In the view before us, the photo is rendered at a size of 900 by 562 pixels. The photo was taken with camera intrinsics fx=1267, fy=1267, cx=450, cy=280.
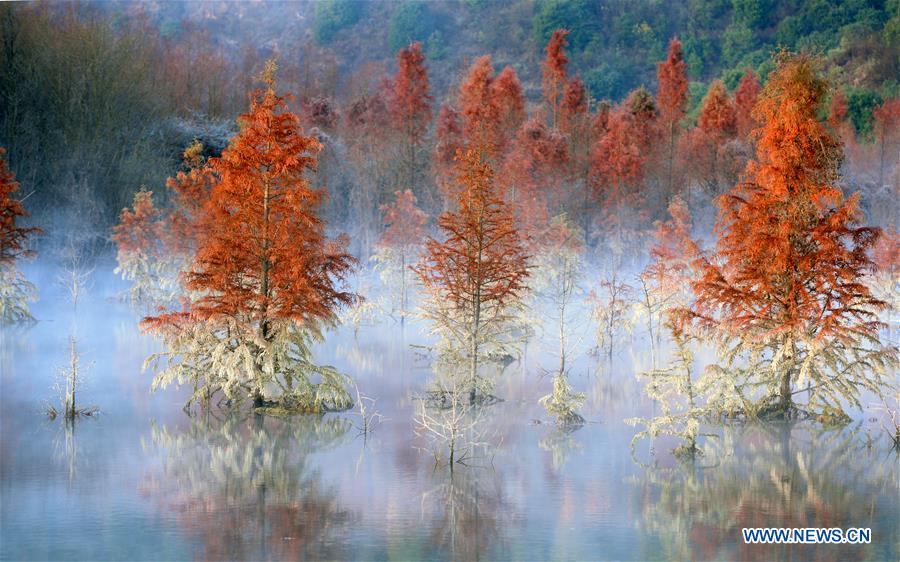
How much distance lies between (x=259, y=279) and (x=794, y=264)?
8.77m

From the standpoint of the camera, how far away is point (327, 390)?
20.9 m

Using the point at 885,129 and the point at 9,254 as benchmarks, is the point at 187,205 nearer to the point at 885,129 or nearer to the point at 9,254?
the point at 9,254

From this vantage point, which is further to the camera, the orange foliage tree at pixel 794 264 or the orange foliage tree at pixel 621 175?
the orange foliage tree at pixel 621 175

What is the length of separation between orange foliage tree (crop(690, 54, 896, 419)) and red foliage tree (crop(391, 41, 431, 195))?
37206 millimetres

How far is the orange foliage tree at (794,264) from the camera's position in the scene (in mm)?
19984

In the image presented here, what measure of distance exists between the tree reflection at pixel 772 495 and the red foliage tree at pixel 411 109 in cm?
3932

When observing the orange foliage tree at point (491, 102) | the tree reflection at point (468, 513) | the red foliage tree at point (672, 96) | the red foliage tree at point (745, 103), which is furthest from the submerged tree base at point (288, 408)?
the red foliage tree at point (745, 103)

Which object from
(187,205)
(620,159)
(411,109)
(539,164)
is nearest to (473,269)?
(187,205)

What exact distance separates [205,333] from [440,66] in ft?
290

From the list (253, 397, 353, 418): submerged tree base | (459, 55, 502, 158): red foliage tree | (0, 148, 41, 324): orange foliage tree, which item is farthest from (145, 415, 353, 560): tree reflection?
(459, 55, 502, 158): red foliage tree

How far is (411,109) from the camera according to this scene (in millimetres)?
59469

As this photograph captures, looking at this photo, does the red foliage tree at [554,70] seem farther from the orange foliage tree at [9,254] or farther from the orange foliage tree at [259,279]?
the orange foliage tree at [259,279]

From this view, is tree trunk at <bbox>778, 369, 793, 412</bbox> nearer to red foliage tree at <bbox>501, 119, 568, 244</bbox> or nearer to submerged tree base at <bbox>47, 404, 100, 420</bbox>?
submerged tree base at <bbox>47, 404, 100, 420</bbox>

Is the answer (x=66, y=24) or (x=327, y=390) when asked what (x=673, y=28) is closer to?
(x=66, y=24)
